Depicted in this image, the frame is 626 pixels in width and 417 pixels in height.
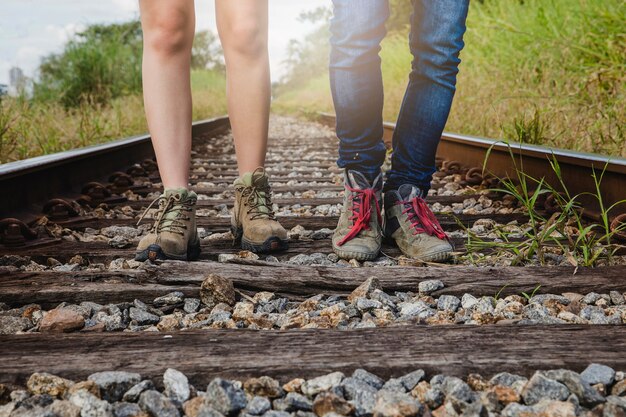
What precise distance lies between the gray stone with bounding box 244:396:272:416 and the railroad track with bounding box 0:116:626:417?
0.07 metres

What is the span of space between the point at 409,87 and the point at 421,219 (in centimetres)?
54

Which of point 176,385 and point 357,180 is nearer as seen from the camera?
point 176,385

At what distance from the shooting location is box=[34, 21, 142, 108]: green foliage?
1013 centimetres

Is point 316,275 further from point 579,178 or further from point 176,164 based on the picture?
point 579,178

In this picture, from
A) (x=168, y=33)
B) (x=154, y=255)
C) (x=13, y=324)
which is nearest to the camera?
(x=13, y=324)

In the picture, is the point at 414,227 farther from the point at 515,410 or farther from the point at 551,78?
the point at 551,78

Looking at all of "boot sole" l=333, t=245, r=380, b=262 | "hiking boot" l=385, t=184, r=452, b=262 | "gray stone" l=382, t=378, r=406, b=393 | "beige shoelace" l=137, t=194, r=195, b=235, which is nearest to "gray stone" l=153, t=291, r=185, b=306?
"beige shoelace" l=137, t=194, r=195, b=235

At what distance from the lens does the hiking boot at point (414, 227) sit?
2.43 meters

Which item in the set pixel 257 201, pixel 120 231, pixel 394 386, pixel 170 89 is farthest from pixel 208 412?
pixel 120 231

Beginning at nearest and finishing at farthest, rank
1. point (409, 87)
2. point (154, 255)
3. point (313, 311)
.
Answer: point (313, 311), point (154, 255), point (409, 87)

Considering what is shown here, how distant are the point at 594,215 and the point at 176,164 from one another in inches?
→ 69.3

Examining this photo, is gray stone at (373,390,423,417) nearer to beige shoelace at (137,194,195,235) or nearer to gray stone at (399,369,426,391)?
gray stone at (399,369,426,391)

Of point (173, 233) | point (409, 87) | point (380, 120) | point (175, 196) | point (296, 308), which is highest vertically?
point (409, 87)

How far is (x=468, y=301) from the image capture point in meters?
1.94
